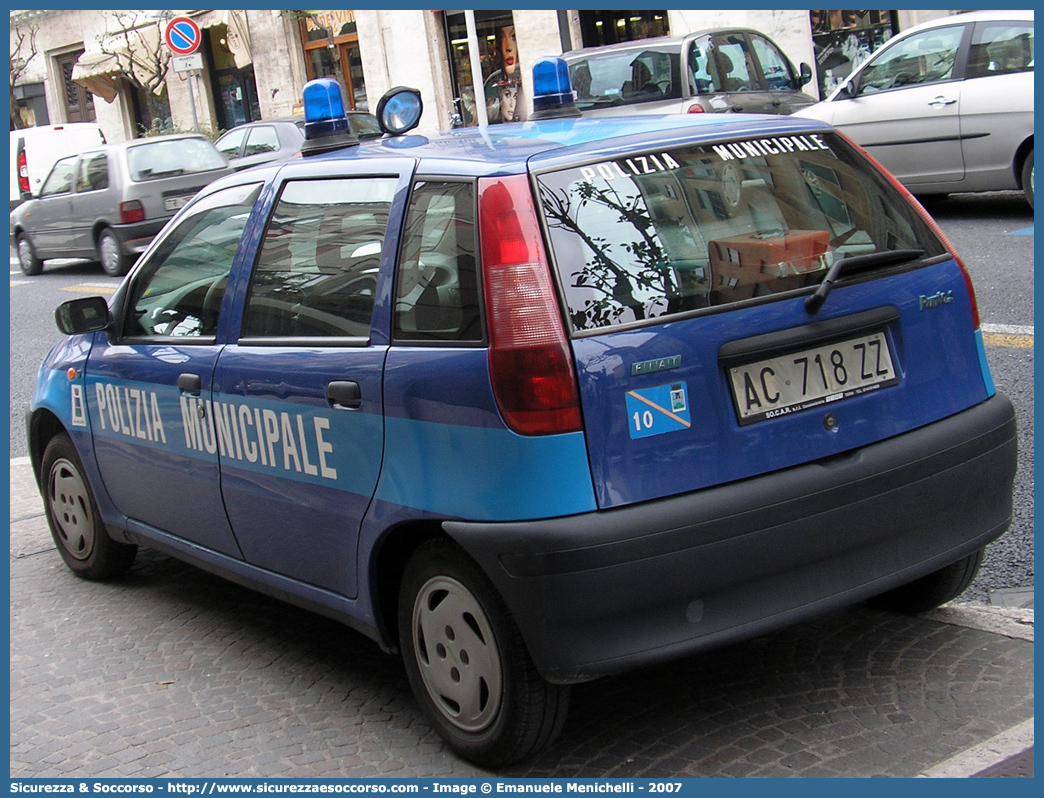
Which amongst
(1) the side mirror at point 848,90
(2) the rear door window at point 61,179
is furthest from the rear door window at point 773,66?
(2) the rear door window at point 61,179

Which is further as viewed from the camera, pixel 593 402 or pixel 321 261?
pixel 321 261

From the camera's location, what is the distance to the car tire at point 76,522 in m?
5.22

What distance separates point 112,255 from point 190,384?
13.2 metres

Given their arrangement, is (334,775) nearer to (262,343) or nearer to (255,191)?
(262,343)

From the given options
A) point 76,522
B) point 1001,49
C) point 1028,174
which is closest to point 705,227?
point 76,522

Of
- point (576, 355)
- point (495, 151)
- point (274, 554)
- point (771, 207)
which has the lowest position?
point (274, 554)

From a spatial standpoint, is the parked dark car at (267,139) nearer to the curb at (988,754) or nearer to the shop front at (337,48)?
the shop front at (337,48)

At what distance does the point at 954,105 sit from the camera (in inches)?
446

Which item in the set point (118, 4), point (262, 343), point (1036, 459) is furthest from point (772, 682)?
point (118, 4)

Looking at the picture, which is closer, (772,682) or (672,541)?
(672,541)

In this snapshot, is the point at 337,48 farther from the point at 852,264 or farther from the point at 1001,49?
the point at 852,264

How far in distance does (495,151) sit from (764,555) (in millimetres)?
1319

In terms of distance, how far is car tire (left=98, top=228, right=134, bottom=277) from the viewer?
53.8 feet

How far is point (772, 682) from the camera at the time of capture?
372 cm
